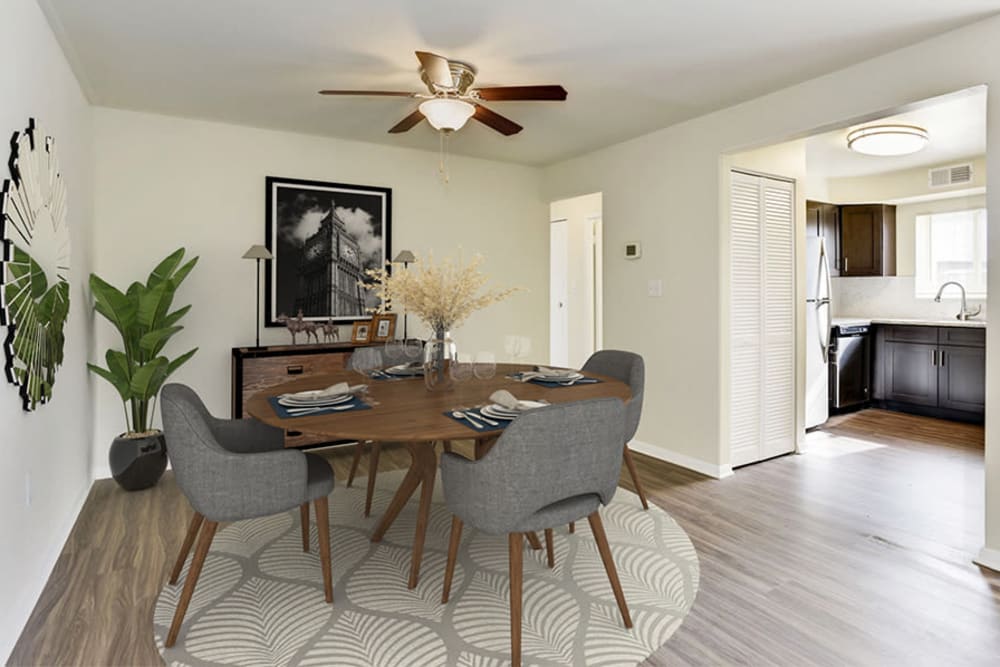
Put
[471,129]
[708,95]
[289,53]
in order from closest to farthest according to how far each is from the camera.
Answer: [289,53] → [708,95] → [471,129]

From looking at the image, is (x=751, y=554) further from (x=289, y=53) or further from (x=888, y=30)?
(x=289, y=53)

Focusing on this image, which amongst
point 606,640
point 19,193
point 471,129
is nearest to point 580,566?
point 606,640

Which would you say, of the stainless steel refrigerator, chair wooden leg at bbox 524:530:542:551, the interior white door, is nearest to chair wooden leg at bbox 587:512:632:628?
chair wooden leg at bbox 524:530:542:551

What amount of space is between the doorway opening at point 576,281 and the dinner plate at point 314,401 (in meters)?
4.28

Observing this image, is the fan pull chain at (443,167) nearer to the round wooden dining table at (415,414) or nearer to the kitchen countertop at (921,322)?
the round wooden dining table at (415,414)

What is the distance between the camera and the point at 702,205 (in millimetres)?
3828

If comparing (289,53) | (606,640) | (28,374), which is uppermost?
(289,53)

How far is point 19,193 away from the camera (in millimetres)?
2006

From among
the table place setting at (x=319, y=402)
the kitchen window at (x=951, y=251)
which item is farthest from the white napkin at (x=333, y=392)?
the kitchen window at (x=951, y=251)

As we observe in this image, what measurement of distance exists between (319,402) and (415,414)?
41 cm

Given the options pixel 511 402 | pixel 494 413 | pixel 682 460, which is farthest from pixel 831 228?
pixel 494 413

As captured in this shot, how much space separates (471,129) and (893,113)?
2512mm

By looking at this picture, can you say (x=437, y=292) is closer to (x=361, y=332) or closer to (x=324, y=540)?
(x=324, y=540)

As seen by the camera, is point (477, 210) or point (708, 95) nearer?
point (708, 95)
